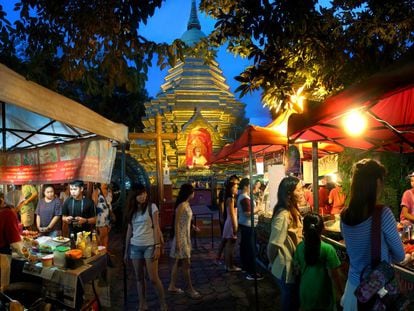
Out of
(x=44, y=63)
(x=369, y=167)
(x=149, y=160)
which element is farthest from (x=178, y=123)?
(x=369, y=167)

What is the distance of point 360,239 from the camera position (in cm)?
281

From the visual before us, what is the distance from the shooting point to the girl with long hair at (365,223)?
2.73 meters

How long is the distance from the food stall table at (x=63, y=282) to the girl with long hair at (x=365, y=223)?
2911mm

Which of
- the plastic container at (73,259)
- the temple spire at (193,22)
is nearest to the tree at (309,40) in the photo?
the plastic container at (73,259)

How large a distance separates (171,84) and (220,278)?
18.4 meters

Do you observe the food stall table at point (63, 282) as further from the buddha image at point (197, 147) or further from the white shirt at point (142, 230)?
the buddha image at point (197, 147)

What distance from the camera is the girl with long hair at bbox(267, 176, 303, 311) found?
3973mm

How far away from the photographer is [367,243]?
2.77 metres

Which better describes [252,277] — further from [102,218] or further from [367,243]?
[367,243]

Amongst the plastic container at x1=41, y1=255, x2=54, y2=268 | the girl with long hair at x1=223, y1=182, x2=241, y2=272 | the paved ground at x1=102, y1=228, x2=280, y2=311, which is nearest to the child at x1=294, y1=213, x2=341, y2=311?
the paved ground at x1=102, y1=228, x2=280, y2=311

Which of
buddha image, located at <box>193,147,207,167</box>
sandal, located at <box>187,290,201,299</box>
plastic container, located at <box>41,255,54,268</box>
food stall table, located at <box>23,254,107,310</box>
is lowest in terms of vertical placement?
sandal, located at <box>187,290,201,299</box>

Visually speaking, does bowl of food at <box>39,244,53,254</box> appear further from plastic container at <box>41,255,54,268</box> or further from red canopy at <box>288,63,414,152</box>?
red canopy at <box>288,63,414,152</box>

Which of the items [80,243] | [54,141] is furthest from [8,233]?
[54,141]

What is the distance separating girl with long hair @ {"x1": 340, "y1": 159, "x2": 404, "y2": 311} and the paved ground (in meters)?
2.93
